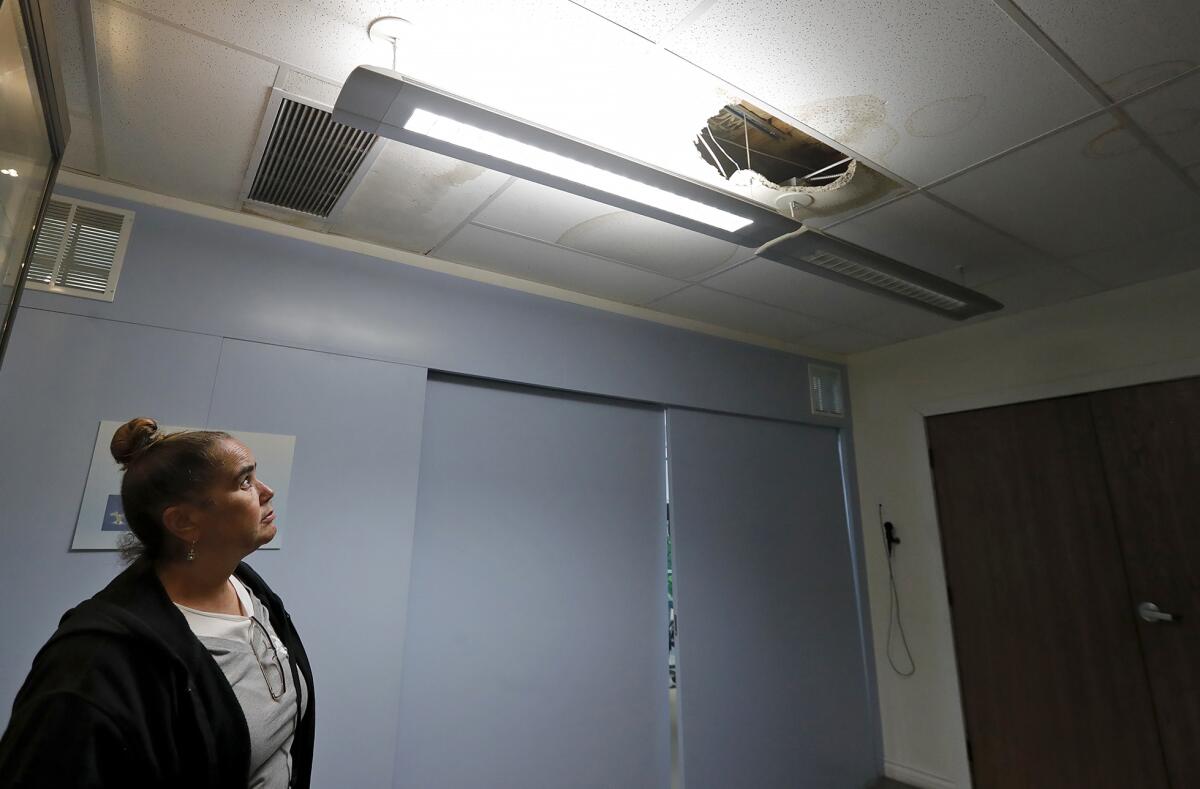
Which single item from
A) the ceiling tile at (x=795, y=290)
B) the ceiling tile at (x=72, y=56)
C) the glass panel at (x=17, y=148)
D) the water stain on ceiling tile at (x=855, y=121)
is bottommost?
the glass panel at (x=17, y=148)

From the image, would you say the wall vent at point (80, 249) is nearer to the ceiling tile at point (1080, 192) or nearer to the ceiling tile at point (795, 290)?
the ceiling tile at point (795, 290)

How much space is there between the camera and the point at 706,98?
1713 millimetres

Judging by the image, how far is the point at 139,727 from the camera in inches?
35.0

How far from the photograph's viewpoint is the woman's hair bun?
1.14 meters

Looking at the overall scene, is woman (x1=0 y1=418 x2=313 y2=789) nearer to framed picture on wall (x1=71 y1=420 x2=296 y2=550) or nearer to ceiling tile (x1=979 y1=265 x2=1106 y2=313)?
framed picture on wall (x1=71 y1=420 x2=296 y2=550)

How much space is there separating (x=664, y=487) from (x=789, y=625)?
1.14 meters

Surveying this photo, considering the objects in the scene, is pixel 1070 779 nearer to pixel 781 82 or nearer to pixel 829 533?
pixel 829 533

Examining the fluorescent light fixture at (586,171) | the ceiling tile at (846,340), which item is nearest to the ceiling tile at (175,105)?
the fluorescent light fixture at (586,171)

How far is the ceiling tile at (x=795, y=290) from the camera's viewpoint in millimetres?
2828

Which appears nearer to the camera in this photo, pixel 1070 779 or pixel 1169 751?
pixel 1169 751

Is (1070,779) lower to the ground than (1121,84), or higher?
lower

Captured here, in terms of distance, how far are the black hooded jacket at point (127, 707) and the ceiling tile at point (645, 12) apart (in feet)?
5.09

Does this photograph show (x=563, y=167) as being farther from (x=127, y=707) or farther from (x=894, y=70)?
(x=127, y=707)

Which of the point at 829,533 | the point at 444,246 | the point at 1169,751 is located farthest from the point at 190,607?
the point at 1169,751
